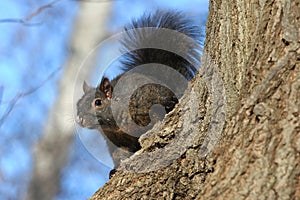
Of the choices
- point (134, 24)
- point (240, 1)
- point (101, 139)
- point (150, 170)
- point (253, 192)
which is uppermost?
point (134, 24)

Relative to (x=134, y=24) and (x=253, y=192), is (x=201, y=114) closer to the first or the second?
(x=253, y=192)

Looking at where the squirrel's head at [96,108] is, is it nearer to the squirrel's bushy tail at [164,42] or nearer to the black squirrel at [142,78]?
the black squirrel at [142,78]

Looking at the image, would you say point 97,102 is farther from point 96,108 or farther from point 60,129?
point 60,129

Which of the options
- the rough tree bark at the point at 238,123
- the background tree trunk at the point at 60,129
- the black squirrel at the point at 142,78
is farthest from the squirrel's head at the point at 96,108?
the rough tree bark at the point at 238,123

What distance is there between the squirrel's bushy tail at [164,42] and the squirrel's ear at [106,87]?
4.7 inches

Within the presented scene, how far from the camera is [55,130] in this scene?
164 inches

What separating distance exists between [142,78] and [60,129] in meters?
1.31

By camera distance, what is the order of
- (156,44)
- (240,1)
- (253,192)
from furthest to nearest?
(156,44), (240,1), (253,192)

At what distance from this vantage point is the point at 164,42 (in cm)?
301

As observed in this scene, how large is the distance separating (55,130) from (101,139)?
106 cm

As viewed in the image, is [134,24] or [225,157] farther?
[134,24]

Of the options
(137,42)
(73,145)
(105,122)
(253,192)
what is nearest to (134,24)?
(137,42)

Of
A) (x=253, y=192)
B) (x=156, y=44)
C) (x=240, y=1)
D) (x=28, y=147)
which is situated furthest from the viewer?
(x=28, y=147)

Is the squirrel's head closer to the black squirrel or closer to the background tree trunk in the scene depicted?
the black squirrel
